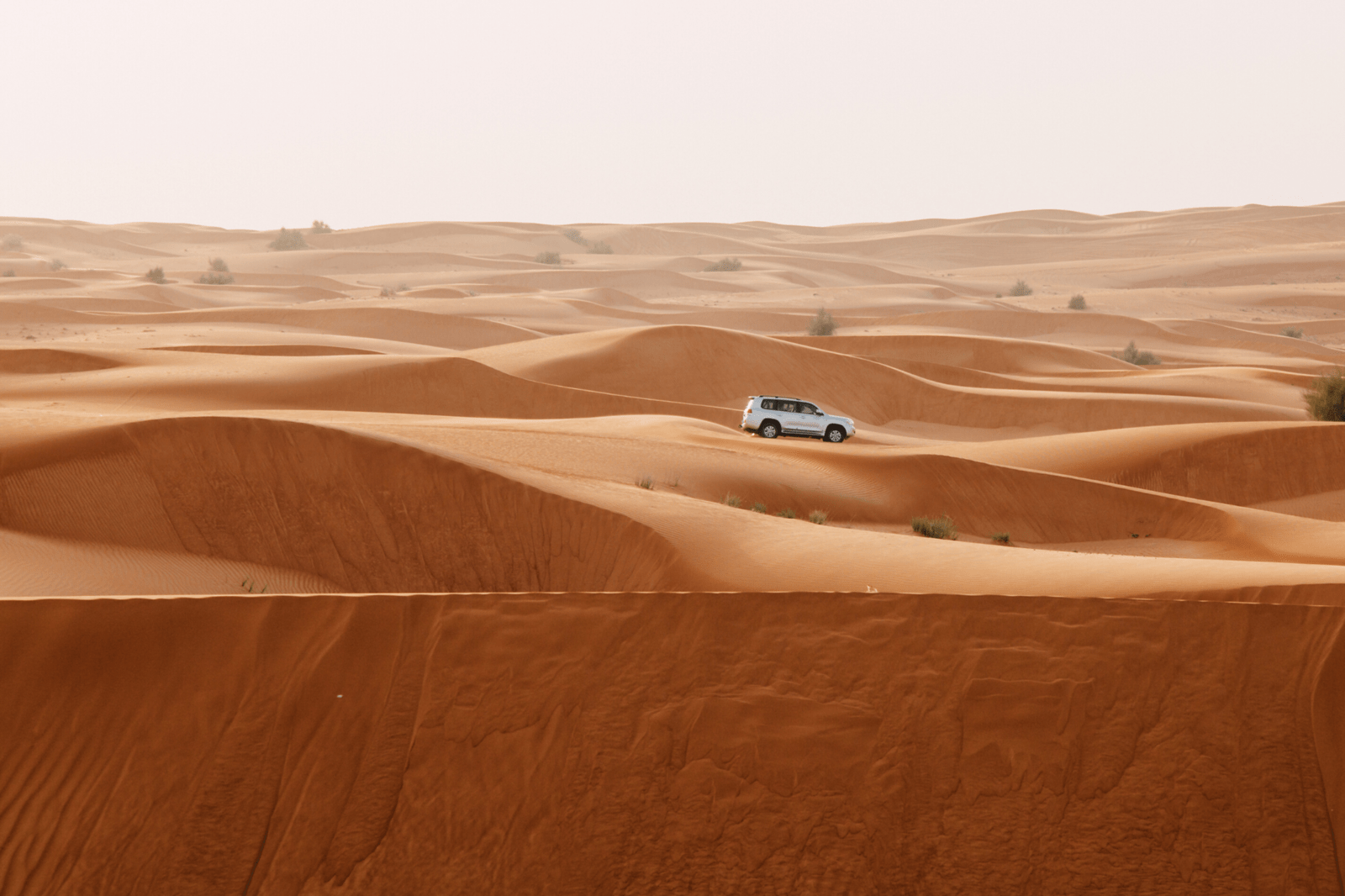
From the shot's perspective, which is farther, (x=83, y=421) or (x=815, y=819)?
(x=83, y=421)

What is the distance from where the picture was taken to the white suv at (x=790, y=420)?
23.5 meters

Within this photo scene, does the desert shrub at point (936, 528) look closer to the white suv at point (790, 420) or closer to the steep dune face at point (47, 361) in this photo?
the white suv at point (790, 420)

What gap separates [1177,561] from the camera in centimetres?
1013

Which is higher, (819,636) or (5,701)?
(819,636)

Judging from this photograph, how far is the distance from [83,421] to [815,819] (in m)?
11.4

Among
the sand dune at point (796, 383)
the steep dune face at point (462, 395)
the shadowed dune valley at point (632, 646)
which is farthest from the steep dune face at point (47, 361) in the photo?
A: the sand dune at point (796, 383)

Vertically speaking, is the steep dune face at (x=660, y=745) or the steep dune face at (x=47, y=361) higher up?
the steep dune face at (x=660, y=745)

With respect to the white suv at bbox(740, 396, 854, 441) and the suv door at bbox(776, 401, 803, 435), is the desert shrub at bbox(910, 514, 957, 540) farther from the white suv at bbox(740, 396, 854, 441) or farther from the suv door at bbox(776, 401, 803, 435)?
the suv door at bbox(776, 401, 803, 435)

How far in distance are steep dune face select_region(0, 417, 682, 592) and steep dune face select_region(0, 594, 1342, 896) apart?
192 inches

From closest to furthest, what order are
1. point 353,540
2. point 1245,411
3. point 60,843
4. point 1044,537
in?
point 60,843 < point 353,540 < point 1044,537 < point 1245,411

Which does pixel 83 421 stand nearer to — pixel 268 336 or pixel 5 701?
pixel 5 701

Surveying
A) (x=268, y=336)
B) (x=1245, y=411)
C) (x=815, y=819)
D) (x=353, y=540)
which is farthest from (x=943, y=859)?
(x=268, y=336)

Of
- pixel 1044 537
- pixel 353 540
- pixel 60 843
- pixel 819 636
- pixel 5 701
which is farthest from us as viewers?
pixel 1044 537

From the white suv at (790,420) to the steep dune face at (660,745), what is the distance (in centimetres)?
1714
